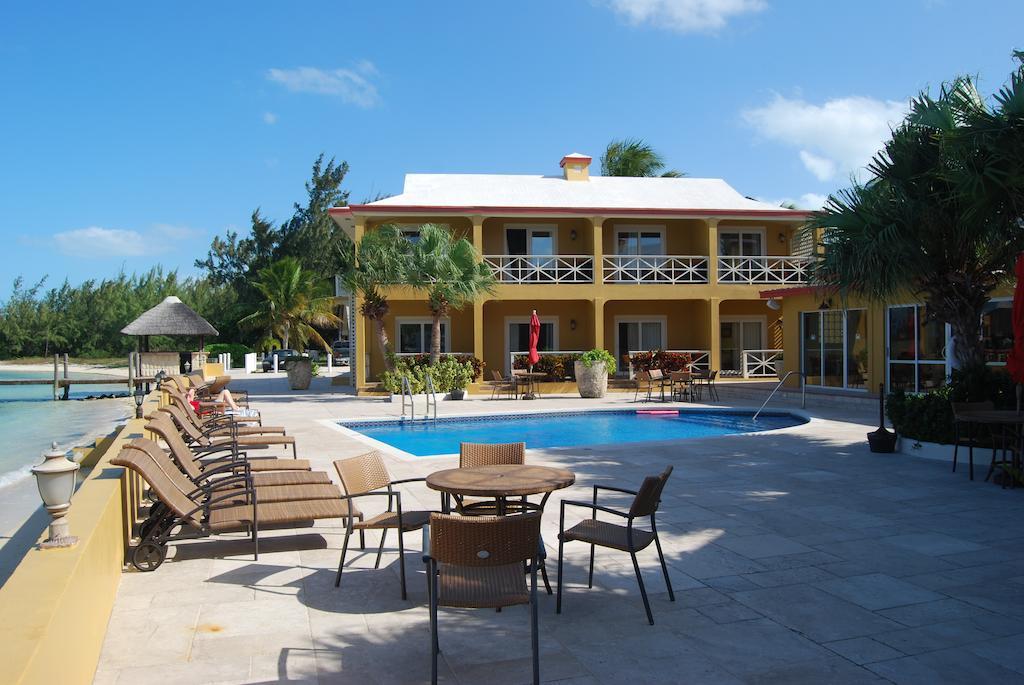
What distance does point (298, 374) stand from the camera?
24.2 m

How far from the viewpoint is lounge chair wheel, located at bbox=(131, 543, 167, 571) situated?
210 inches

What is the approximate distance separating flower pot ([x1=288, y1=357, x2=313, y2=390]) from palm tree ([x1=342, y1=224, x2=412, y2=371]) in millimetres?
4682

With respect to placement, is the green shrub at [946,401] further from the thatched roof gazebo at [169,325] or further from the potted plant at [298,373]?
the thatched roof gazebo at [169,325]

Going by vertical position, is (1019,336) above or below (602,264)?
below

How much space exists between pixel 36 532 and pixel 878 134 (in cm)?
1143

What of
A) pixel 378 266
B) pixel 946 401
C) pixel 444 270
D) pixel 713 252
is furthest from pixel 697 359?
pixel 946 401

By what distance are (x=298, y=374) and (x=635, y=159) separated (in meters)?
18.8

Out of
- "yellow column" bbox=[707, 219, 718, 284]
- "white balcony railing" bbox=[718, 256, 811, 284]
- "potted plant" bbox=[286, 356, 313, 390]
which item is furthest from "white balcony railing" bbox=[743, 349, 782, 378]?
"potted plant" bbox=[286, 356, 313, 390]

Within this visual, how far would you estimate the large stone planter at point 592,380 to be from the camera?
20.2 m

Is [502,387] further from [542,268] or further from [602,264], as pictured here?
[602,264]

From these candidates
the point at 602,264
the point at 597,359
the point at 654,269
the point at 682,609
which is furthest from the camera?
the point at 654,269

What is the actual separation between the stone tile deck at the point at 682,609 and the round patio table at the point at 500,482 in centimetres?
70

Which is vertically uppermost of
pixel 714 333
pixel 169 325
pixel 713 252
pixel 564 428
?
pixel 713 252

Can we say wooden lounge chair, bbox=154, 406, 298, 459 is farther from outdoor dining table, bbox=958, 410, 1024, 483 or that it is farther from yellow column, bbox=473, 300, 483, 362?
yellow column, bbox=473, 300, 483, 362
